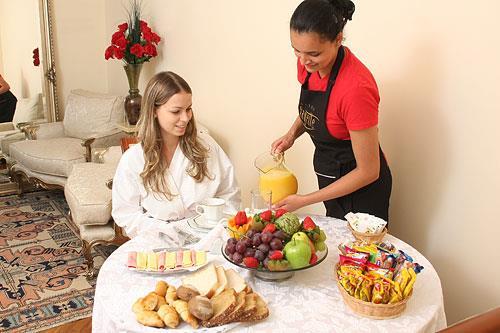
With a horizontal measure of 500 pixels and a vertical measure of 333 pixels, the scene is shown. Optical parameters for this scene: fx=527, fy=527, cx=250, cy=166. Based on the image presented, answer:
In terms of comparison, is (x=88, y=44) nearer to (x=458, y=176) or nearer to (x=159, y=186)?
(x=159, y=186)

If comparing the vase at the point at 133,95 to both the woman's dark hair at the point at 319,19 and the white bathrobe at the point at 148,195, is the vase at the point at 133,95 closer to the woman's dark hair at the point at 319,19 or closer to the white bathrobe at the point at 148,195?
the white bathrobe at the point at 148,195

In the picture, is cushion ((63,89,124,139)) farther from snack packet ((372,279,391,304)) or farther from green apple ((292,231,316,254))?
snack packet ((372,279,391,304))

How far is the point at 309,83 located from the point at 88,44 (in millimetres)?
3319

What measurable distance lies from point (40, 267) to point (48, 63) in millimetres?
2025

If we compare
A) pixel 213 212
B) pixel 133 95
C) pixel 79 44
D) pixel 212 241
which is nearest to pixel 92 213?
pixel 133 95

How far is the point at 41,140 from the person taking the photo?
13.8ft

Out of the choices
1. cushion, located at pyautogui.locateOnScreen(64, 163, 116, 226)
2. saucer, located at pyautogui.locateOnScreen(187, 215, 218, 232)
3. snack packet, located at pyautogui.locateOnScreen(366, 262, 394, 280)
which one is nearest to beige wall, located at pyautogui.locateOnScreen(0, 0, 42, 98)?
cushion, located at pyautogui.locateOnScreen(64, 163, 116, 226)

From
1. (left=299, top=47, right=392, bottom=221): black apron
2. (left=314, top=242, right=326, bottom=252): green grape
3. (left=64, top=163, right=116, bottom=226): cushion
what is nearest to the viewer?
(left=314, top=242, right=326, bottom=252): green grape

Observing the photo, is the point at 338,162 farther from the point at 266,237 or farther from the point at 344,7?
the point at 266,237

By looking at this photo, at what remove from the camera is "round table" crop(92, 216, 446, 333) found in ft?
4.18

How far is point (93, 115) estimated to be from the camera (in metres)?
4.26

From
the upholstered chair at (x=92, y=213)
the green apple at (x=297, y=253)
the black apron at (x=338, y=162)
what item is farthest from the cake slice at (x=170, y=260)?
the upholstered chair at (x=92, y=213)

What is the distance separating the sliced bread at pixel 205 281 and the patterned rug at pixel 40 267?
4.95ft

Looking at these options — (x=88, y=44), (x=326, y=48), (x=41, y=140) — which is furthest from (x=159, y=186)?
(x=88, y=44)
